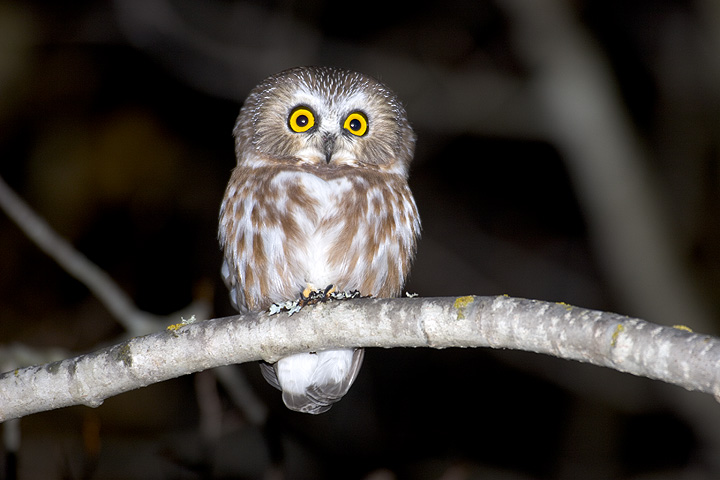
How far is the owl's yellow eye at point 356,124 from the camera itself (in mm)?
3590

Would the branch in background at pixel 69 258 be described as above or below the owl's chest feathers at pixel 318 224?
above

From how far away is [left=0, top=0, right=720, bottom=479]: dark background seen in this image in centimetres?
603

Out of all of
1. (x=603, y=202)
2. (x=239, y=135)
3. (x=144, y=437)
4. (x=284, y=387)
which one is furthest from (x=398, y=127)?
(x=144, y=437)

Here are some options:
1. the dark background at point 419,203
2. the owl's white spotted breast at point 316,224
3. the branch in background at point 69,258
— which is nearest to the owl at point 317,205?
the owl's white spotted breast at point 316,224

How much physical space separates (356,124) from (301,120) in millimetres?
287

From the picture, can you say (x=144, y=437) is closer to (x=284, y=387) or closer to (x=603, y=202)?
(x=284, y=387)

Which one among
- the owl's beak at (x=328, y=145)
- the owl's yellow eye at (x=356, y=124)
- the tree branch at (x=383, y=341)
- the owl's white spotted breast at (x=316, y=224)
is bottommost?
the tree branch at (x=383, y=341)

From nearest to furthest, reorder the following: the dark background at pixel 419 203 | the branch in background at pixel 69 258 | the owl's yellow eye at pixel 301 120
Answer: the owl's yellow eye at pixel 301 120 < the branch in background at pixel 69 258 < the dark background at pixel 419 203

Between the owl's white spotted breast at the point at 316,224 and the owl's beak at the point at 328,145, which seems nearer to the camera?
the owl's white spotted breast at the point at 316,224

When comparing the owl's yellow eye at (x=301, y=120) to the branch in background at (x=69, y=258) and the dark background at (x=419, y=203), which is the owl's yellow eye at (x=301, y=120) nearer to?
→ the branch in background at (x=69, y=258)

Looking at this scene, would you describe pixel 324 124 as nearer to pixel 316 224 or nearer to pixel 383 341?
pixel 316 224

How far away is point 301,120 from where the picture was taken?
3.58 meters

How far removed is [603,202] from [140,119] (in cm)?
536

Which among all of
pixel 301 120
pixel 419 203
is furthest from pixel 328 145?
pixel 419 203
